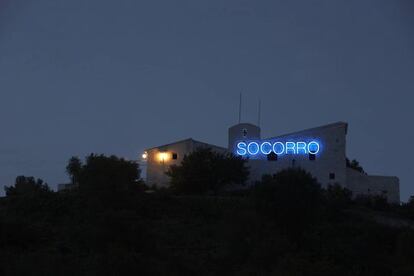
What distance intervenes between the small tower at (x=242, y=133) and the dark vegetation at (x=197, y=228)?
3.82 metres

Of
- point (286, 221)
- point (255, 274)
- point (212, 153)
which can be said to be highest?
point (212, 153)

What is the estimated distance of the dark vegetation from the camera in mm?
32438

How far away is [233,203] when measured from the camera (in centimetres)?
5966

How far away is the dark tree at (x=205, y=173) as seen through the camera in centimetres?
7100

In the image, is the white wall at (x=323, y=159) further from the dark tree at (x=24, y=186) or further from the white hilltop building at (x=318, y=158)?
the dark tree at (x=24, y=186)

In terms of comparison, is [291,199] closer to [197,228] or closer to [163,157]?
[197,228]

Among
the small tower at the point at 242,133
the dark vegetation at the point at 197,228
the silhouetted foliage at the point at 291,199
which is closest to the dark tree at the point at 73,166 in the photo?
the dark vegetation at the point at 197,228

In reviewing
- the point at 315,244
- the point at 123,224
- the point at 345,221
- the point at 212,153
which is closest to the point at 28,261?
the point at 123,224

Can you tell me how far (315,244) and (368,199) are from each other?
875 inches

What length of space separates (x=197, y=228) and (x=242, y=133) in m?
22.3

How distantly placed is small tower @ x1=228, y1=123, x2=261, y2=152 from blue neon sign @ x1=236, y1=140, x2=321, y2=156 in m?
0.49

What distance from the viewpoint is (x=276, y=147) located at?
2916 inches

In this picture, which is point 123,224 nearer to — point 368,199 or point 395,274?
point 395,274

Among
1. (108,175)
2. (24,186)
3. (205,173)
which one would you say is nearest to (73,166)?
(24,186)
